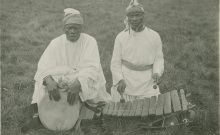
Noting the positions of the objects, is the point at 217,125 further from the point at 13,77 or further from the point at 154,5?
the point at 154,5

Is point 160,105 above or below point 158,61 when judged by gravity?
below

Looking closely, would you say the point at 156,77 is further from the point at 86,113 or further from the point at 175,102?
the point at 86,113

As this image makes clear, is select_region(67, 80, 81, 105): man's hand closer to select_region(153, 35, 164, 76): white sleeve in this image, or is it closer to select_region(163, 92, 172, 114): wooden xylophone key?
select_region(163, 92, 172, 114): wooden xylophone key

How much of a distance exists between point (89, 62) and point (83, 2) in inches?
324

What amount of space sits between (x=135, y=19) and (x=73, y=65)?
1193 millimetres

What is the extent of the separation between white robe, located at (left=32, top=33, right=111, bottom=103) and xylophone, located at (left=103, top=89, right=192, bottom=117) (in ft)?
1.38

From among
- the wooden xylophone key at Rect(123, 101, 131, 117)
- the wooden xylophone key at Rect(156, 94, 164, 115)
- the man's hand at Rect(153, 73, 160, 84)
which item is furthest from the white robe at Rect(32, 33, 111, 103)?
the wooden xylophone key at Rect(156, 94, 164, 115)

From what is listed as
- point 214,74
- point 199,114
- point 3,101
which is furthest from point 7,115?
point 214,74

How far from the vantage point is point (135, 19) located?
400cm

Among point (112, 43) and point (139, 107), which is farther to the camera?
point (112, 43)

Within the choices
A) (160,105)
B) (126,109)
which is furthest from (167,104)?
(126,109)

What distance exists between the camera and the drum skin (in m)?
3.49

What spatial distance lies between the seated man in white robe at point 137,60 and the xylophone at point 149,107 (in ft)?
1.63

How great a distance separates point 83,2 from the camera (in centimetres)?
1152
